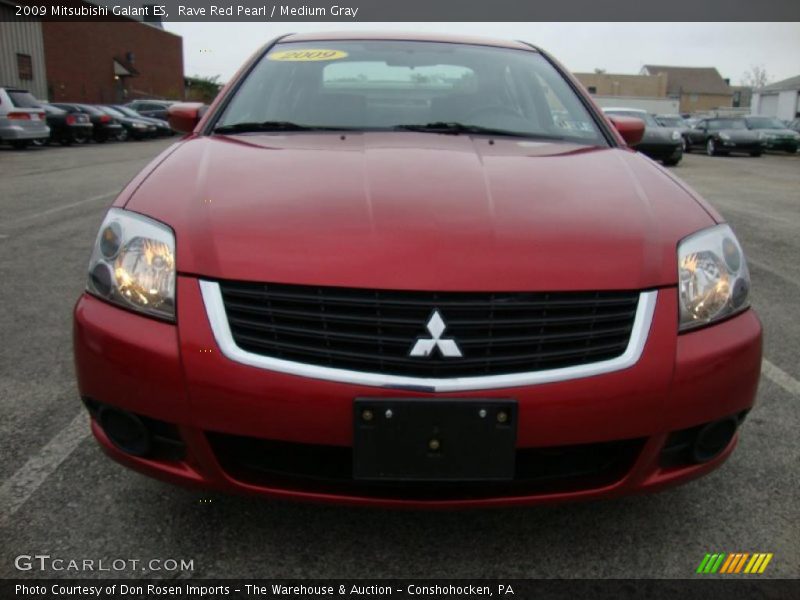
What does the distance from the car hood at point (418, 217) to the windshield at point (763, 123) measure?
26079 millimetres

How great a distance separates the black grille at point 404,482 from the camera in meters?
1.70

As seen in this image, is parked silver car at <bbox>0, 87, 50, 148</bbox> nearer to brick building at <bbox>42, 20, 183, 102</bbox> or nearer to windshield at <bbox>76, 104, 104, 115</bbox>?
windshield at <bbox>76, 104, 104, 115</bbox>

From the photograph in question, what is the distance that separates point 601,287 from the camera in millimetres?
1664

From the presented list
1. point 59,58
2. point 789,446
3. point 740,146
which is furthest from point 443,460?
point 59,58

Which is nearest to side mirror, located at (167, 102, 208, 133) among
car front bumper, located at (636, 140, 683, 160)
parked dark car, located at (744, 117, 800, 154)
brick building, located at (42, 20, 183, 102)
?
car front bumper, located at (636, 140, 683, 160)

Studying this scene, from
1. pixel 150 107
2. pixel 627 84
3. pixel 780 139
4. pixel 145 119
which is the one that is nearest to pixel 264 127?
pixel 780 139

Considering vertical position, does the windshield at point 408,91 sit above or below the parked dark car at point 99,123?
above

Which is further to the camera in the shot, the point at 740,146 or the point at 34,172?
the point at 740,146

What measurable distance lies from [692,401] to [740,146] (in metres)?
22.7

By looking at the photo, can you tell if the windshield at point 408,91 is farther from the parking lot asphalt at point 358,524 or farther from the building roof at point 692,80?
the building roof at point 692,80

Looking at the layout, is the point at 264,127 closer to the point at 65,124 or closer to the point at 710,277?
the point at 710,277

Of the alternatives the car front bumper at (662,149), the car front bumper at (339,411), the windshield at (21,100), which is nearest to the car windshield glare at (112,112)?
the windshield at (21,100)

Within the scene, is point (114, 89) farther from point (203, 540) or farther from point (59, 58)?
point (203, 540)

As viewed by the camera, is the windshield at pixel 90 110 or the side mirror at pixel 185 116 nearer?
the side mirror at pixel 185 116
